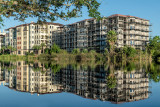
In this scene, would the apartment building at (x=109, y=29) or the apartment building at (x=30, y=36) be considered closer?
the apartment building at (x=109, y=29)

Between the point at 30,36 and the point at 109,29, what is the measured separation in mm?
53212

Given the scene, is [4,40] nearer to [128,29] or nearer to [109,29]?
[109,29]

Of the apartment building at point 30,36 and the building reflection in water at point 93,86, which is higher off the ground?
the apartment building at point 30,36

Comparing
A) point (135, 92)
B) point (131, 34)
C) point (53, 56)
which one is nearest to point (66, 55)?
point (53, 56)

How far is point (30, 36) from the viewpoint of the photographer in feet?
401

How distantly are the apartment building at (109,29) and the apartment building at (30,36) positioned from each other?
1772 cm


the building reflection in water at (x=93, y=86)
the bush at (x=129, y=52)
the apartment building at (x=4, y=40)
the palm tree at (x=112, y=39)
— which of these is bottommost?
the building reflection in water at (x=93, y=86)

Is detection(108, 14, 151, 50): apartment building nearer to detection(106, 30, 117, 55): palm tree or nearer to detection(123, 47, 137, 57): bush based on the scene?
detection(106, 30, 117, 55): palm tree

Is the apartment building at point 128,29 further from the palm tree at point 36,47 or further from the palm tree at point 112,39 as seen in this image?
the palm tree at point 36,47

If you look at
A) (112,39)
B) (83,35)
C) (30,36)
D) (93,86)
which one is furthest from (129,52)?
(30,36)

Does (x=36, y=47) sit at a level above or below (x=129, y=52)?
above

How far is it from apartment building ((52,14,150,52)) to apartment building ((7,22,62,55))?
17.7 metres

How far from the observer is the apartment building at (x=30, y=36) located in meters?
119

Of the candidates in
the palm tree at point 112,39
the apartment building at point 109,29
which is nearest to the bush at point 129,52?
the palm tree at point 112,39
